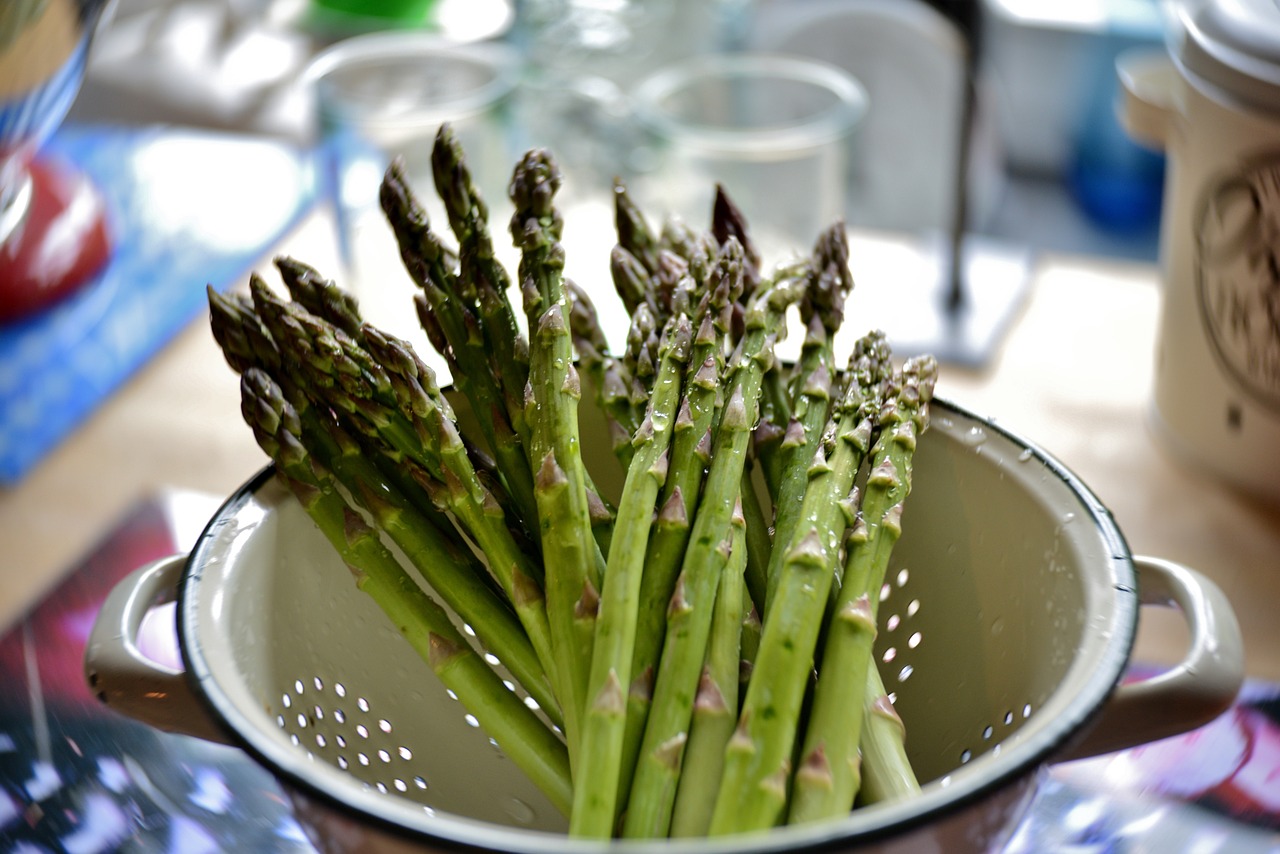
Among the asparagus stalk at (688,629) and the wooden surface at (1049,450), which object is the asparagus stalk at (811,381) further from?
the wooden surface at (1049,450)

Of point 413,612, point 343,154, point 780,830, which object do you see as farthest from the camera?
point 343,154

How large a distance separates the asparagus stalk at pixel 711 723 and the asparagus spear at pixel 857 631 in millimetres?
26

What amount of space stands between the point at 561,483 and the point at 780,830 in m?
0.14

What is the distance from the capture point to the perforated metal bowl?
1.07 feet

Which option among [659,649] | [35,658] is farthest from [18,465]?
[659,649]

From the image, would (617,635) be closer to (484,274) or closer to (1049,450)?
(484,274)

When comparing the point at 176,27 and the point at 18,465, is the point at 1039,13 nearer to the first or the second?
the point at 176,27

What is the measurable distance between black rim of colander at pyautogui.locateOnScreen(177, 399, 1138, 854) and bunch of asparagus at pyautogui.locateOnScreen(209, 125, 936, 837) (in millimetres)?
38

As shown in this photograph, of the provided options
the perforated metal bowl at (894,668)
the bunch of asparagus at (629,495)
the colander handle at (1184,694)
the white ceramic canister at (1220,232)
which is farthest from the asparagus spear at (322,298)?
the white ceramic canister at (1220,232)

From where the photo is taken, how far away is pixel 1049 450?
0.76 metres

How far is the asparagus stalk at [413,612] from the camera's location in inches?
17.1

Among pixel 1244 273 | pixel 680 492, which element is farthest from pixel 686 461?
pixel 1244 273

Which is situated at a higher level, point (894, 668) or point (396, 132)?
point (396, 132)

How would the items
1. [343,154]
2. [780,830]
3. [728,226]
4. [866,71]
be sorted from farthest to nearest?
1. [866,71]
2. [343,154]
3. [728,226]
4. [780,830]
